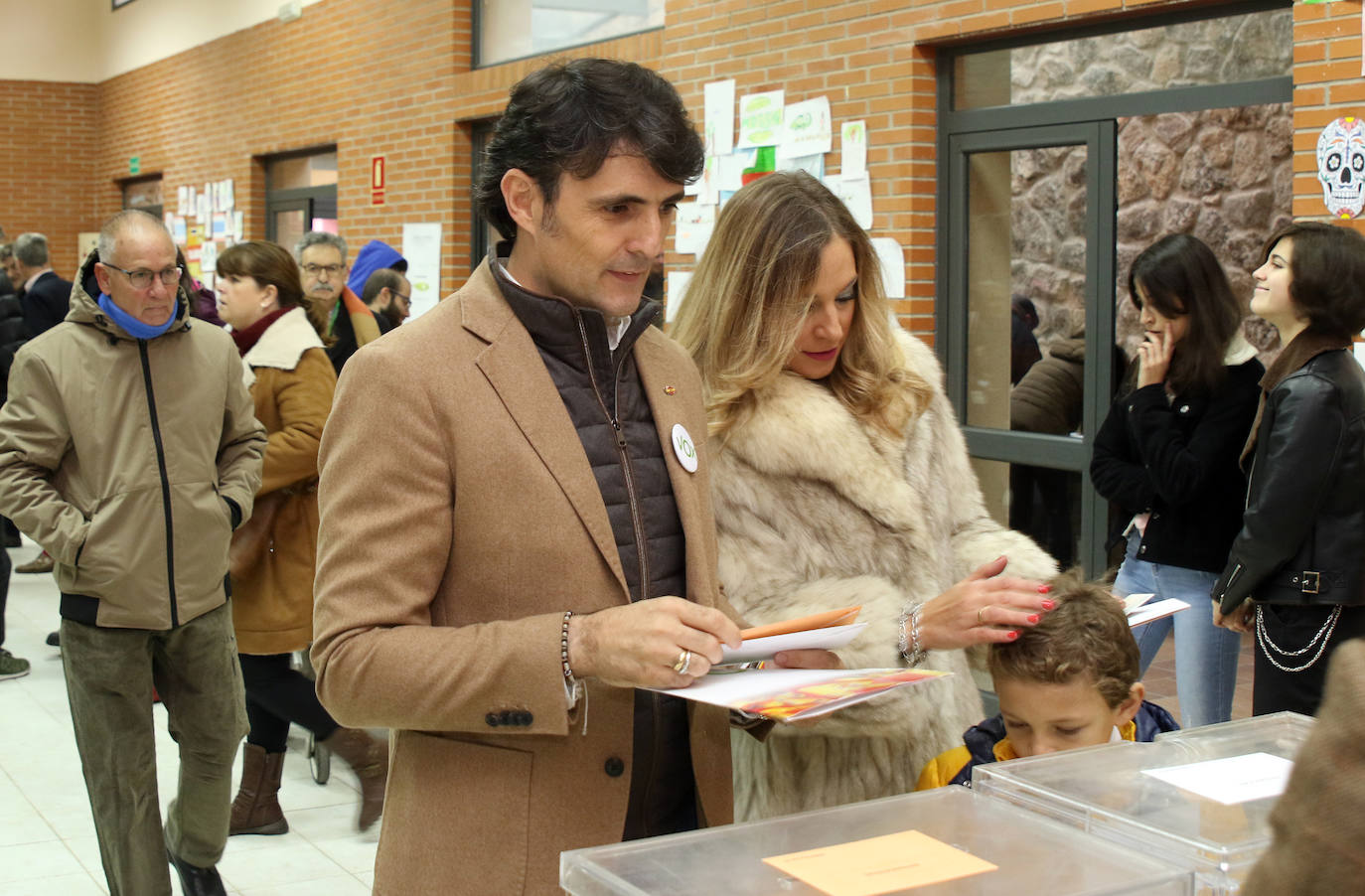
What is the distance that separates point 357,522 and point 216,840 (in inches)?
95.3

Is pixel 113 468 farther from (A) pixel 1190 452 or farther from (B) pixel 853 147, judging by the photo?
(B) pixel 853 147

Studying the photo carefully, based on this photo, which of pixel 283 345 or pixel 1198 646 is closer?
pixel 1198 646

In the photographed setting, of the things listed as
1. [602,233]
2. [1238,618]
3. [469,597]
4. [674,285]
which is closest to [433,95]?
[674,285]

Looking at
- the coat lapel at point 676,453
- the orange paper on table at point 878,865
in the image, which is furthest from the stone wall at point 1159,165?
the orange paper on table at point 878,865

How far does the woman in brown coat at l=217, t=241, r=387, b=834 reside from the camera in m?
4.20

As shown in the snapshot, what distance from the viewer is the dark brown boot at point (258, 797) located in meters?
4.39

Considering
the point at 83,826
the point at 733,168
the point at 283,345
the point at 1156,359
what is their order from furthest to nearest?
the point at 733,168 < the point at 83,826 < the point at 283,345 < the point at 1156,359

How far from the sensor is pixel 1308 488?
11.2 feet

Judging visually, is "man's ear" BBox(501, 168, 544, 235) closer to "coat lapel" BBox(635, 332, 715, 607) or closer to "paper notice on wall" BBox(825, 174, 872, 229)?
"coat lapel" BBox(635, 332, 715, 607)

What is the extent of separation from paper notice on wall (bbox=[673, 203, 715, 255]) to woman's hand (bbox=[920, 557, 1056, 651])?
467 cm

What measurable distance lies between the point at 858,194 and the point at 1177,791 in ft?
15.4

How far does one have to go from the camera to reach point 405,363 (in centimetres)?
157

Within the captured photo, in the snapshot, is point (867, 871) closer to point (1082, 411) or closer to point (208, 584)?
point (208, 584)

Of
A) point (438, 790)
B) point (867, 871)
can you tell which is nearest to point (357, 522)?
point (438, 790)
